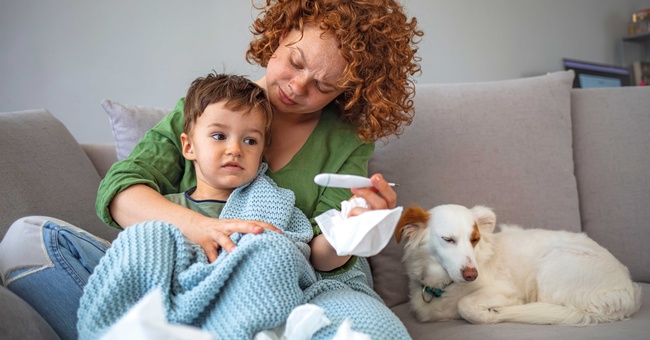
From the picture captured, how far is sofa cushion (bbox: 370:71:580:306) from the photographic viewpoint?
1807mm

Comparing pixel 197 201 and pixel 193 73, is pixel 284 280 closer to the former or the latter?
pixel 197 201

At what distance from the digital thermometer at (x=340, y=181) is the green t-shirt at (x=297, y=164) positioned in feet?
1.00

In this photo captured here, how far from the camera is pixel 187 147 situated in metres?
1.36

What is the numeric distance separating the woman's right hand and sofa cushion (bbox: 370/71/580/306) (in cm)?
78

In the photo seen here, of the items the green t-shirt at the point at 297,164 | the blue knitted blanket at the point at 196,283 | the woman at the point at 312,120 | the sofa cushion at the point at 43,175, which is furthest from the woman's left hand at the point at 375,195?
the sofa cushion at the point at 43,175

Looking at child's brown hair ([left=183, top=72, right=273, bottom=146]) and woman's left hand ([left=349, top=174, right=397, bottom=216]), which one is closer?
woman's left hand ([left=349, top=174, right=397, bottom=216])

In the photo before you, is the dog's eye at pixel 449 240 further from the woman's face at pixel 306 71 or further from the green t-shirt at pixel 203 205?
the green t-shirt at pixel 203 205

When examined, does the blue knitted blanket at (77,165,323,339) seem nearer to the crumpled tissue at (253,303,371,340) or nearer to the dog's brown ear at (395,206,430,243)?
the crumpled tissue at (253,303,371,340)

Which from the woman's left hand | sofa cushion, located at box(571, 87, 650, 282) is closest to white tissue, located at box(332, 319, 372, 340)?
the woman's left hand

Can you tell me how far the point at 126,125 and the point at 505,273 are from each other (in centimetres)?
125

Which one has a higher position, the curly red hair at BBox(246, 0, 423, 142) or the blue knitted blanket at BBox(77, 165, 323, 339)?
the curly red hair at BBox(246, 0, 423, 142)

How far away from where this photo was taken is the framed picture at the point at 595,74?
4184 mm

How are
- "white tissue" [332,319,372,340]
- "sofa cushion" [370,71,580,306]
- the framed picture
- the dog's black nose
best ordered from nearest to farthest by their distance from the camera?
"white tissue" [332,319,372,340] < the dog's black nose < "sofa cushion" [370,71,580,306] < the framed picture

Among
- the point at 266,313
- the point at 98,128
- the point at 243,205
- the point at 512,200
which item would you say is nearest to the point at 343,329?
the point at 266,313
